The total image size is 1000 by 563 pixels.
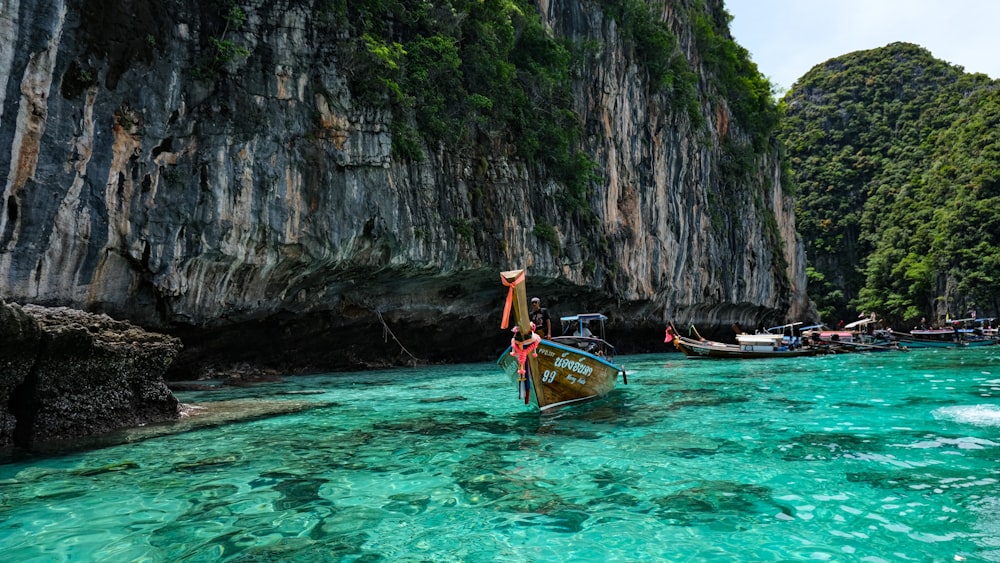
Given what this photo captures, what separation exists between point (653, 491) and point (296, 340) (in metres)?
17.0

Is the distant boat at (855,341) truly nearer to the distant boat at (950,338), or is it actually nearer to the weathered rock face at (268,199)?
the distant boat at (950,338)

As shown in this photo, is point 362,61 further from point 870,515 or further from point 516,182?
point 870,515

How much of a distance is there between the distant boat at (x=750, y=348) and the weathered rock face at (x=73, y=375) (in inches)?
766

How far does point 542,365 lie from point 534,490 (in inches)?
170

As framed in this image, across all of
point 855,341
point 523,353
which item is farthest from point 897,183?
point 523,353

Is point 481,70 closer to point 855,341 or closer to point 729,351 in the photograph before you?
point 729,351

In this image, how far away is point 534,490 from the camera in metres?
4.68

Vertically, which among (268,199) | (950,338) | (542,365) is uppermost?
(268,199)

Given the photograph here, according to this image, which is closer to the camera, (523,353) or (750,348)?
(523,353)

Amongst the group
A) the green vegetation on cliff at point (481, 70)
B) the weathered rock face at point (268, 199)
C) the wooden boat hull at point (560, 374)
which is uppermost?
the green vegetation on cliff at point (481, 70)

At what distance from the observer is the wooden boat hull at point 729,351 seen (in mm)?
22578

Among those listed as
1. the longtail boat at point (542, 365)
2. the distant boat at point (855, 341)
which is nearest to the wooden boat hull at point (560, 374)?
the longtail boat at point (542, 365)

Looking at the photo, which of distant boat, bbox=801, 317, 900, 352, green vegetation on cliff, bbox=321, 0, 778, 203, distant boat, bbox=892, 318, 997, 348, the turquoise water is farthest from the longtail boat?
distant boat, bbox=892, 318, 997, 348

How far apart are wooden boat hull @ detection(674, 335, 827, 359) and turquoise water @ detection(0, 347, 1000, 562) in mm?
14185
